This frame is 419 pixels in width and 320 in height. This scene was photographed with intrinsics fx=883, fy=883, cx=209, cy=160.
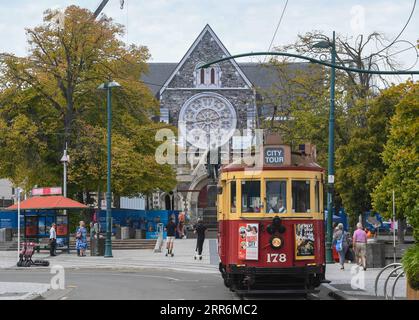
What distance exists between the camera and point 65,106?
5219 centimetres

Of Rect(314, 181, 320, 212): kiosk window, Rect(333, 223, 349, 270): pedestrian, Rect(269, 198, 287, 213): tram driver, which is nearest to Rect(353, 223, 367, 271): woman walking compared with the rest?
Rect(333, 223, 349, 270): pedestrian

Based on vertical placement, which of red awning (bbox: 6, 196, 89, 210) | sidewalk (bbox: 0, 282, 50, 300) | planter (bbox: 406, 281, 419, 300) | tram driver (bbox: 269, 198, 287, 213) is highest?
red awning (bbox: 6, 196, 89, 210)

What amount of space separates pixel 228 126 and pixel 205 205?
704 cm

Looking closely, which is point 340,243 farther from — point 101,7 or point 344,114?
point 101,7

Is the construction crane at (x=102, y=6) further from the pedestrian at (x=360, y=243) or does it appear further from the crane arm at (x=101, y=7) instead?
the pedestrian at (x=360, y=243)

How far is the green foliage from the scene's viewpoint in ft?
48.9

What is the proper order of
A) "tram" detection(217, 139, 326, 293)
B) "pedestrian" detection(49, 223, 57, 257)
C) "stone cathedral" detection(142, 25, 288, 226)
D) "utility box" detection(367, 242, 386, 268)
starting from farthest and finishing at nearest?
"stone cathedral" detection(142, 25, 288, 226), "pedestrian" detection(49, 223, 57, 257), "utility box" detection(367, 242, 386, 268), "tram" detection(217, 139, 326, 293)

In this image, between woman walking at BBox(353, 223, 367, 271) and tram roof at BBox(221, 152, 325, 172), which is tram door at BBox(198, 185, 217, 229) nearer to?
woman walking at BBox(353, 223, 367, 271)

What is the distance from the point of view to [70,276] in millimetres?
26609

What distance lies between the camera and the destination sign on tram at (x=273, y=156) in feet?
62.4

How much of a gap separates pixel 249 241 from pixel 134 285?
509 centimetres

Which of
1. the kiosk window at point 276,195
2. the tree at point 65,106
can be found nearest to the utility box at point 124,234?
the tree at point 65,106

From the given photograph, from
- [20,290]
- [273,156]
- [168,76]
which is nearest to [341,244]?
[273,156]
